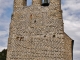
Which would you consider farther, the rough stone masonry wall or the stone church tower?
the rough stone masonry wall

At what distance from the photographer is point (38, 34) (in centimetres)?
1015

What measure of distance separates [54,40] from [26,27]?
1.75 meters

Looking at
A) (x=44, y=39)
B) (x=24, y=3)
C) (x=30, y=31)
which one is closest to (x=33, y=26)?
(x=30, y=31)

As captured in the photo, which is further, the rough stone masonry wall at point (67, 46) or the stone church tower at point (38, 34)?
the rough stone masonry wall at point (67, 46)

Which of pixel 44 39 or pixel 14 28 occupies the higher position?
pixel 14 28

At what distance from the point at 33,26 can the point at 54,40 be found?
4.69 ft

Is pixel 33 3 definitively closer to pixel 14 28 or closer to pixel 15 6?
pixel 15 6

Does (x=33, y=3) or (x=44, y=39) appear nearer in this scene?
(x=44, y=39)

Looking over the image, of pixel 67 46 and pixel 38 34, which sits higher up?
pixel 38 34

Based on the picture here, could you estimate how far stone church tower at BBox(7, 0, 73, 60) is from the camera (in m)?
9.81

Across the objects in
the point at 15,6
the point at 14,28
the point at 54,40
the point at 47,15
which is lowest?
the point at 54,40

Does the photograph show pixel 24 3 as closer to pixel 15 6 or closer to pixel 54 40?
pixel 15 6

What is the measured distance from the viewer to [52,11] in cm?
1033

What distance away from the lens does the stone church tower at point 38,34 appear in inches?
386
